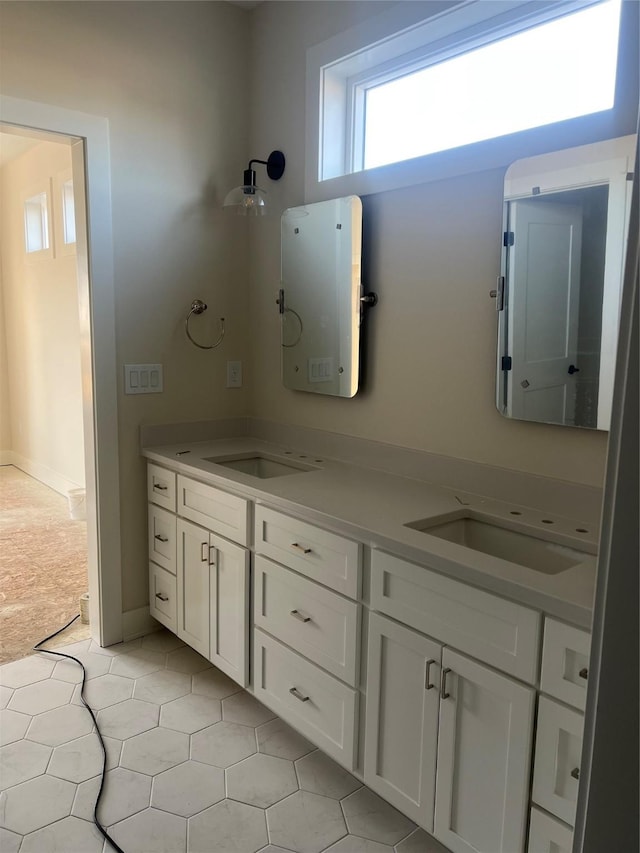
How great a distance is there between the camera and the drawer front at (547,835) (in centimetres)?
137

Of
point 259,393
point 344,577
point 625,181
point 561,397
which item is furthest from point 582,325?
point 259,393

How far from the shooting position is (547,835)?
1.41 m

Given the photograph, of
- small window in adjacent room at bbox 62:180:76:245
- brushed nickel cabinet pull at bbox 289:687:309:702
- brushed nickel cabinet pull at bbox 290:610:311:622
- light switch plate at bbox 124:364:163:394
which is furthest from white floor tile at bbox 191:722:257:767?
small window in adjacent room at bbox 62:180:76:245

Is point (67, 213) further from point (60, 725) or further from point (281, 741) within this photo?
point (281, 741)

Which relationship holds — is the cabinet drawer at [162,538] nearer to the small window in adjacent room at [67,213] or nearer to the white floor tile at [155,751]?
the white floor tile at [155,751]

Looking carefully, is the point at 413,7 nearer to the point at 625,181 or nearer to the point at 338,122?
the point at 338,122

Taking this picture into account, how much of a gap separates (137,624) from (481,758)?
181cm

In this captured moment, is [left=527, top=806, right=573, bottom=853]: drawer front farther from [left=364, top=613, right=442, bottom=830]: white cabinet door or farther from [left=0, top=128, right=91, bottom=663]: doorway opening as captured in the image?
[left=0, top=128, right=91, bottom=663]: doorway opening

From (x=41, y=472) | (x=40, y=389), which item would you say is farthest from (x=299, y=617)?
(x=41, y=472)

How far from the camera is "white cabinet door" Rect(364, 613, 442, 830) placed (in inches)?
64.6

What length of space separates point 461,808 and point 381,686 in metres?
0.34

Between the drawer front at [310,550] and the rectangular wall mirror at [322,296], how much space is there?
2.20 ft

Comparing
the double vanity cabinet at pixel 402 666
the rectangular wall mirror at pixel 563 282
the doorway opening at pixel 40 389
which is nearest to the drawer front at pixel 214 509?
the double vanity cabinet at pixel 402 666

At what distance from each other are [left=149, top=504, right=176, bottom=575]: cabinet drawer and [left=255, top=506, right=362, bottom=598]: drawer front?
2.07ft
